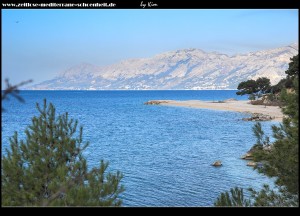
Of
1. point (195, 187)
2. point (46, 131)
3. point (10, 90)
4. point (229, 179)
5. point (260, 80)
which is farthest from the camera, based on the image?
point (260, 80)

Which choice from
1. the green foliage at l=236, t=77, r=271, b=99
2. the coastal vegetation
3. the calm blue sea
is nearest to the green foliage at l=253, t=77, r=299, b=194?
the coastal vegetation

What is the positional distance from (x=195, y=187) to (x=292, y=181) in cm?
1375

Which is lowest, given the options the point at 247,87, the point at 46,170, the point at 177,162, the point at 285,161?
the point at 177,162

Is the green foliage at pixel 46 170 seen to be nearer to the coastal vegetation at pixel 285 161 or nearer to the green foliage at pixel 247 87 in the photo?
the coastal vegetation at pixel 285 161

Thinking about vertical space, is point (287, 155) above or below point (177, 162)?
above

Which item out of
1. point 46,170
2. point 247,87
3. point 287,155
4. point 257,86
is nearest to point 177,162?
point 46,170

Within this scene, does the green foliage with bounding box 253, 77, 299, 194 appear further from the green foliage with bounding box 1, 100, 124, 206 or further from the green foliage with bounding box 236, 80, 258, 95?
the green foliage with bounding box 236, 80, 258, 95

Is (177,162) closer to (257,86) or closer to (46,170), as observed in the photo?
(46,170)

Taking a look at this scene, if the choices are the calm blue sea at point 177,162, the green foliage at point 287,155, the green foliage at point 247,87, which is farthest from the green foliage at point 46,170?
the green foliage at point 247,87

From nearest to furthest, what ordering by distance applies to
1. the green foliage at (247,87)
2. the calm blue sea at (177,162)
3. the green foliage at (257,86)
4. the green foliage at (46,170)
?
the green foliage at (46,170) < the calm blue sea at (177,162) < the green foliage at (257,86) < the green foliage at (247,87)
